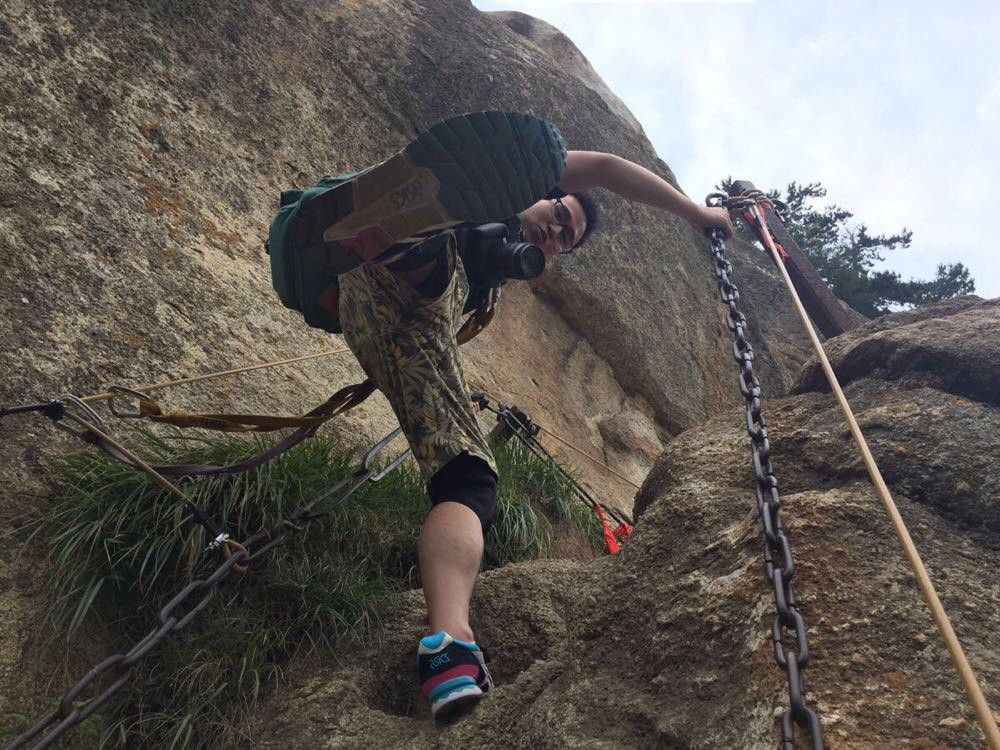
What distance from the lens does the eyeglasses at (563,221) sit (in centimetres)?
379

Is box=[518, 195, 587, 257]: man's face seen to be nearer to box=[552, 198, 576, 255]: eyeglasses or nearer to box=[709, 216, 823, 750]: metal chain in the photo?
box=[552, 198, 576, 255]: eyeglasses

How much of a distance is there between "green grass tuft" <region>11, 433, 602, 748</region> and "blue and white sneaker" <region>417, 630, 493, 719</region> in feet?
2.06

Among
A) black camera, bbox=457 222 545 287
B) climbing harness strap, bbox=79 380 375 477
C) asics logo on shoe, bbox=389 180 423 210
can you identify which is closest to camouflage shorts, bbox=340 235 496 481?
black camera, bbox=457 222 545 287

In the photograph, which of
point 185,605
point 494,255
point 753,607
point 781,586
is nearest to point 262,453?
point 185,605

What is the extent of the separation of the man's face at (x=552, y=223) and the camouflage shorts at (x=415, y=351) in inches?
26.7

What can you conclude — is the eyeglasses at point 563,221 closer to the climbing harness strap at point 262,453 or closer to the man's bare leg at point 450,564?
the climbing harness strap at point 262,453

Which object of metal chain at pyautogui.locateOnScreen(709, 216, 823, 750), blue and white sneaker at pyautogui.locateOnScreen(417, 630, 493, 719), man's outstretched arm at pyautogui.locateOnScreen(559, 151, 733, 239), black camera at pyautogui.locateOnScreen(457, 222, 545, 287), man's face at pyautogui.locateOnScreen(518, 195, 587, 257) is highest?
man's outstretched arm at pyautogui.locateOnScreen(559, 151, 733, 239)

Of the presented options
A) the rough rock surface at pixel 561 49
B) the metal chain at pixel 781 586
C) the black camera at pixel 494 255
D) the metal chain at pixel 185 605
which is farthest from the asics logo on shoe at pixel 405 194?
the rough rock surface at pixel 561 49

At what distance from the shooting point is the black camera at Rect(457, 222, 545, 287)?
3184 mm

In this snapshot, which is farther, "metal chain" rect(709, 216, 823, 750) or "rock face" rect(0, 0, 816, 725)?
"rock face" rect(0, 0, 816, 725)

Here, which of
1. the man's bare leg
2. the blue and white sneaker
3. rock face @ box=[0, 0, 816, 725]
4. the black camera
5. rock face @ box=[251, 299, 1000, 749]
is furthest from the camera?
rock face @ box=[0, 0, 816, 725]

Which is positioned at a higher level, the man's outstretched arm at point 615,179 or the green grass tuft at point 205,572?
the man's outstretched arm at point 615,179

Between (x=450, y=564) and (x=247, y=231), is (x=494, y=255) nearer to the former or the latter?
(x=450, y=564)

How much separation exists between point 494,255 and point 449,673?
152 centimetres
